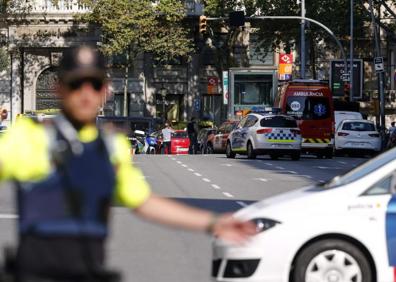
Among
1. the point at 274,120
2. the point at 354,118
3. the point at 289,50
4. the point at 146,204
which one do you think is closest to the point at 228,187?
the point at 274,120

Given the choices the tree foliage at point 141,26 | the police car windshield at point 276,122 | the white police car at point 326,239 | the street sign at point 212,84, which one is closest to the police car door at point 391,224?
the white police car at point 326,239

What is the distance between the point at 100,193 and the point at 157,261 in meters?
7.28

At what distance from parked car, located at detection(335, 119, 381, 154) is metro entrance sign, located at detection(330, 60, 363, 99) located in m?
11.4

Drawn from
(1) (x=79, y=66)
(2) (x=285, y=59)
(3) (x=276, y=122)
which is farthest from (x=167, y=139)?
(1) (x=79, y=66)

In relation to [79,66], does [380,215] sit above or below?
below

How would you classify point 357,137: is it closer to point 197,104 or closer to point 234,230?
point 197,104

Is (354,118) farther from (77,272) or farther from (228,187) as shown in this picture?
(77,272)

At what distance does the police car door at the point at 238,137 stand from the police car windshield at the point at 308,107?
3606 millimetres

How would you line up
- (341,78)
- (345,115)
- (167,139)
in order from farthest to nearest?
(341,78)
(345,115)
(167,139)

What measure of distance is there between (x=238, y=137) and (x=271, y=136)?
82.4 inches

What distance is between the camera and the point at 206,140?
50.6m

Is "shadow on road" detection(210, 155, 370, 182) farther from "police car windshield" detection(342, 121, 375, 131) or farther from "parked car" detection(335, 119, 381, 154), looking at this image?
"police car windshield" detection(342, 121, 375, 131)

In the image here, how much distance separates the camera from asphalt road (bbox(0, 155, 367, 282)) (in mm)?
11281

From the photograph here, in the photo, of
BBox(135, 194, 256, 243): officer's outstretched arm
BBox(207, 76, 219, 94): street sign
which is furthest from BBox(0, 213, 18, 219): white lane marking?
BBox(207, 76, 219, 94): street sign
